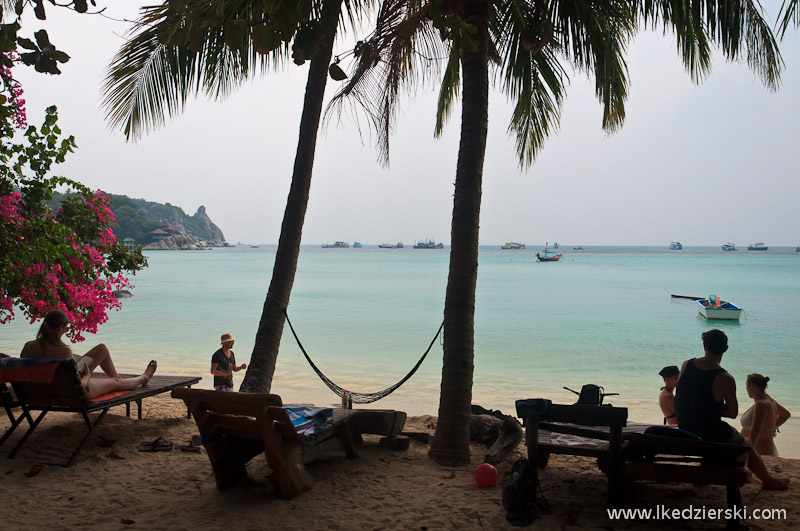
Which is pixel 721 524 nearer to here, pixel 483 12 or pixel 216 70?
pixel 483 12

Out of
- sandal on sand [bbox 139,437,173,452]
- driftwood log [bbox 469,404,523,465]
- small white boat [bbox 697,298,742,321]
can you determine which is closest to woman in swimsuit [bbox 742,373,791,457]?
driftwood log [bbox 469,404,523,465]

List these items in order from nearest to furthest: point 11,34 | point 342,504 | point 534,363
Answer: point 11,34, point 342,504, point 534,363

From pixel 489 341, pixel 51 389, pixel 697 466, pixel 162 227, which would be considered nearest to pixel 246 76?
pixel 51 389

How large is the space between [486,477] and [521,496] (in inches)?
20.9

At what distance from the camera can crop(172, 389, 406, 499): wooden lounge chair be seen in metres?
3.27

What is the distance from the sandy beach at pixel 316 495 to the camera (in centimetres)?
316

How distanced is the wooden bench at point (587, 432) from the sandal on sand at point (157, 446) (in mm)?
2806

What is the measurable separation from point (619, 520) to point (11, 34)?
3502mm

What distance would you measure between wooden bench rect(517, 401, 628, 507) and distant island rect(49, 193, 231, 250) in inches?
3045

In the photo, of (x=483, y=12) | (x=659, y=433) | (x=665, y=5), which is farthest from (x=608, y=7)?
(x=659, y=433)

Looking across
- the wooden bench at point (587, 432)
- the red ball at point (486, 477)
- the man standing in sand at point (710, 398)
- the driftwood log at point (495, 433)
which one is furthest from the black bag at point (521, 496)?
the man standing in sand at point (710, 398)

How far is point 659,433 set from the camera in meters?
3.27

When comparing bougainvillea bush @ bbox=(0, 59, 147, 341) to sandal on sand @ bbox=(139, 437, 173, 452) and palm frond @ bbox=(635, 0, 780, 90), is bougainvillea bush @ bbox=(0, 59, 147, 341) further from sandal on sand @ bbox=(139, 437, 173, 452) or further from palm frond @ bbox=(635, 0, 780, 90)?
palm frond @ bbox=(635, 0, 780, 90)

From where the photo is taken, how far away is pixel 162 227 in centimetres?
12662
